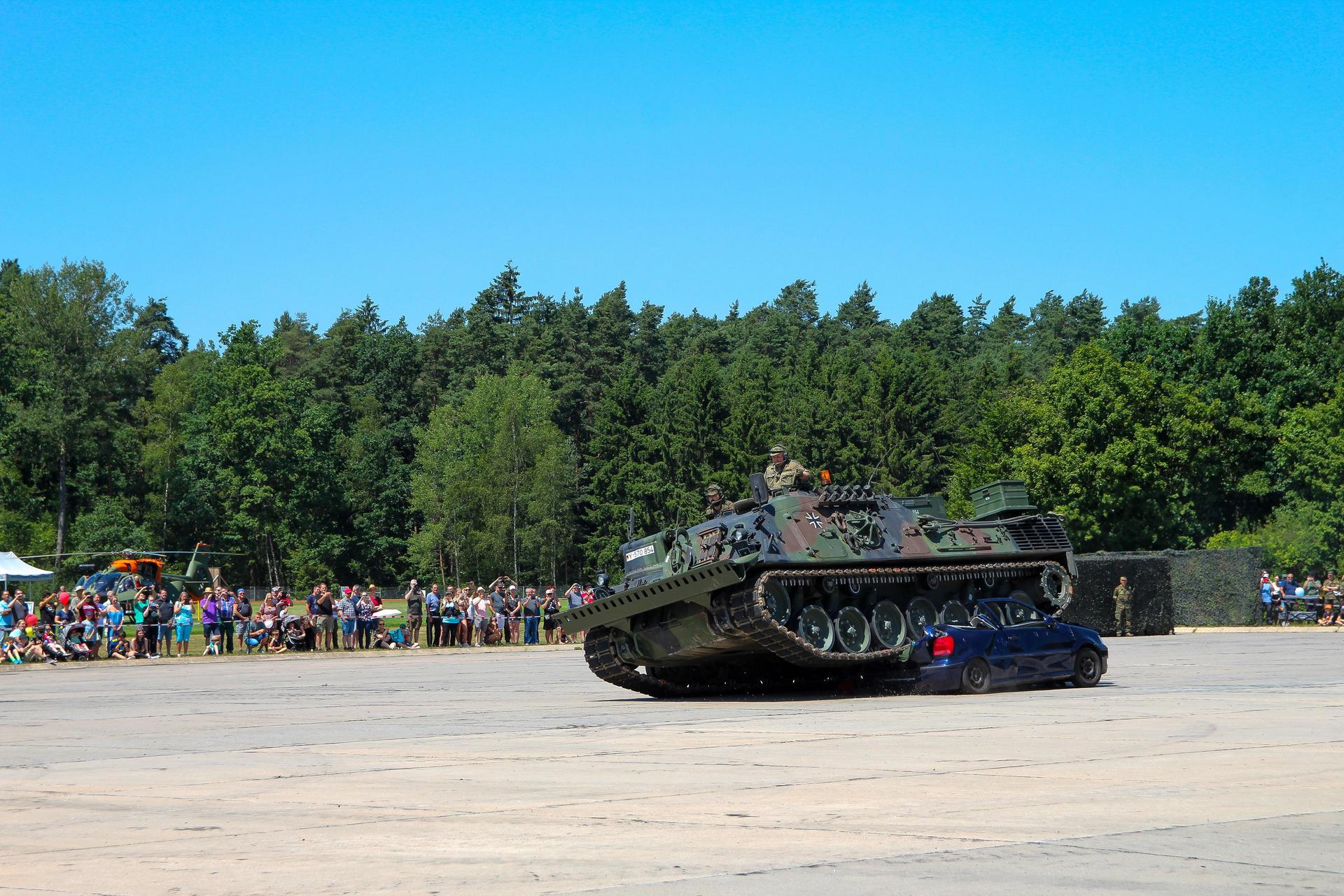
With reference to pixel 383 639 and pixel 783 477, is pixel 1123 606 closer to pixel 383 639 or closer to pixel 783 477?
pixel 383 639

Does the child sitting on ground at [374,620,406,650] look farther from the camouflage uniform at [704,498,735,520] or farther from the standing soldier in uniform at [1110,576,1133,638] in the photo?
the standing soldier in uniform at [1110,576,1133,638]

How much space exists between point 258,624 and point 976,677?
2403 centimetres

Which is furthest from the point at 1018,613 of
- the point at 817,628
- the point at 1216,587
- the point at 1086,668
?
the point at 1216,587

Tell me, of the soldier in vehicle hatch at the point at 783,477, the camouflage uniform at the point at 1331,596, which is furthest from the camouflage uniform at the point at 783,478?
the camouflage uniform at the point at 1331,596

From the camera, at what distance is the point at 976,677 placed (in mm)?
20766

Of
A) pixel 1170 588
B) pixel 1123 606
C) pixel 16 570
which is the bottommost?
pixel 1123 606

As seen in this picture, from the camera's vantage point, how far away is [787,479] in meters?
23.3

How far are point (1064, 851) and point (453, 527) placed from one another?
92855mm

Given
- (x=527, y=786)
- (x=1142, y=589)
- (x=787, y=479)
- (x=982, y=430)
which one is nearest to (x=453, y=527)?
(x=982, y=430)

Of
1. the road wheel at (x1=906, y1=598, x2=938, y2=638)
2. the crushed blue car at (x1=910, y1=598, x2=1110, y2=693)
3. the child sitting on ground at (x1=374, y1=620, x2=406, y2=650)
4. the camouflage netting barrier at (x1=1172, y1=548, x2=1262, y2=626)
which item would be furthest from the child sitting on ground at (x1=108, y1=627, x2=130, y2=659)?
the camouflage netting barrier at (x1=1172, y1=548, x2=1262, y2=626)

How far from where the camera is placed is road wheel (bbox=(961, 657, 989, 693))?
67.8 ft

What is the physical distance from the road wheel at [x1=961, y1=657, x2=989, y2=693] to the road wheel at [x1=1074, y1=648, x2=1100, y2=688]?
5.13 feet

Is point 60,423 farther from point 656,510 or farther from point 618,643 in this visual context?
point 618,643

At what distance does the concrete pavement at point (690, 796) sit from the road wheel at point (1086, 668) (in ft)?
5.59
